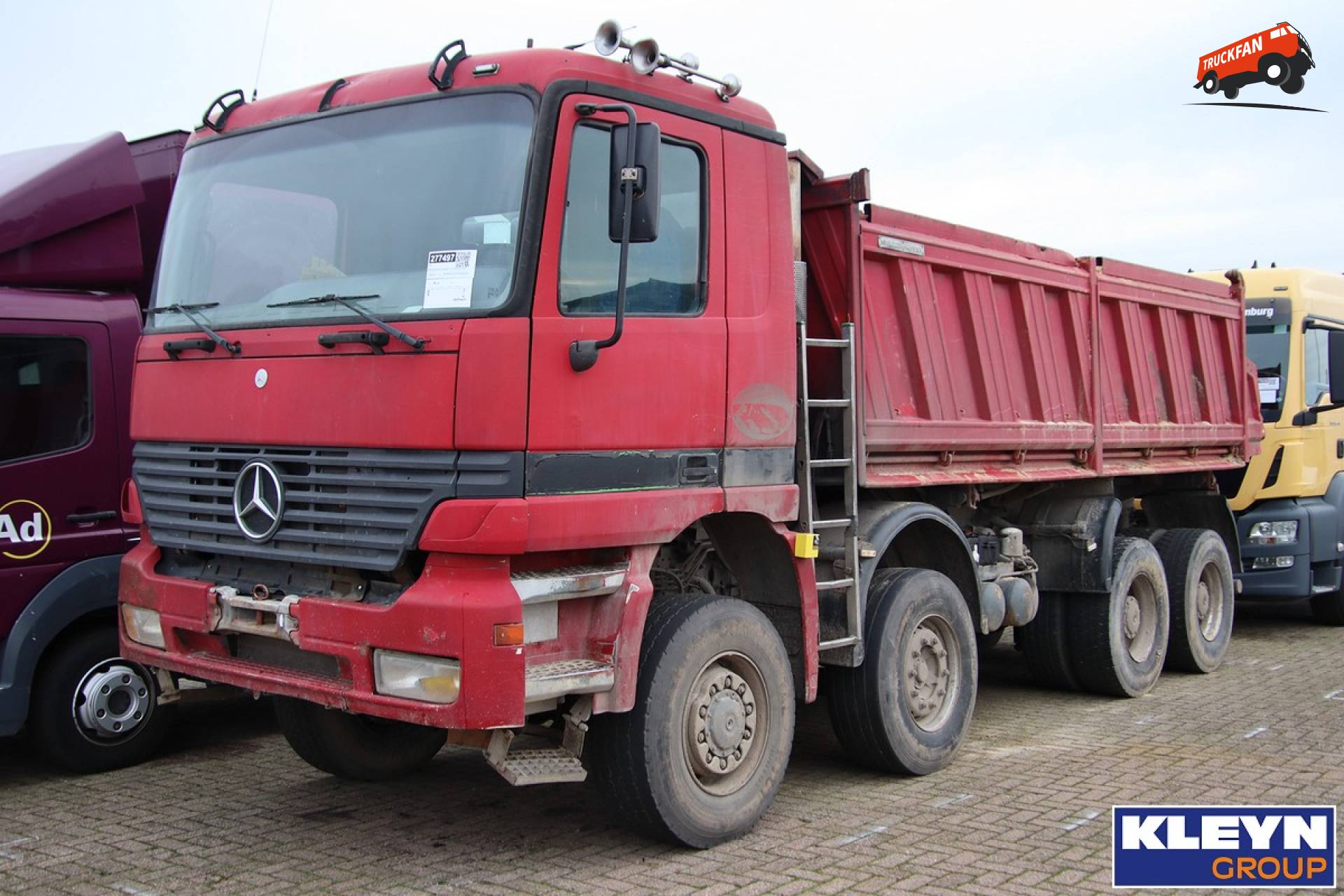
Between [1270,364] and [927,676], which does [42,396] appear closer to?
[927,676]

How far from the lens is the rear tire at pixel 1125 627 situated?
8.20m

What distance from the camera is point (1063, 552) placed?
26.7 feet

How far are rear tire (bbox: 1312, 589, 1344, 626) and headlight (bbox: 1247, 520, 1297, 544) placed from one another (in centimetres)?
112

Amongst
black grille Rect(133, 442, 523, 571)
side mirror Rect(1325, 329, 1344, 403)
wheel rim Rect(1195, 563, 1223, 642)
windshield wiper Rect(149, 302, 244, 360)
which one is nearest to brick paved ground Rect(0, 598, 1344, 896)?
black grille Rect(133, 442, 523, 571)

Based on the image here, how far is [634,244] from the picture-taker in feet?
16.3

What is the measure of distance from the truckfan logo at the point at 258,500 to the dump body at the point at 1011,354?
2.66 m

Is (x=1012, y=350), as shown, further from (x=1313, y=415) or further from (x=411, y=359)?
(x=1313, y=415)

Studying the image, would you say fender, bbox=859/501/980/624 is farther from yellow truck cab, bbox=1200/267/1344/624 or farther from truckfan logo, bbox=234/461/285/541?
yellow truck cab, bbox=1200/267/1344/624

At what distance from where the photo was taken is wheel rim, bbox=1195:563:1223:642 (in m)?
9.56

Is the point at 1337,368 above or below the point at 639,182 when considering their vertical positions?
below

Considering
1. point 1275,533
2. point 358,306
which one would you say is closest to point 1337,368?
point 1275,533

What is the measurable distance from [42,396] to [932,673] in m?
4.65

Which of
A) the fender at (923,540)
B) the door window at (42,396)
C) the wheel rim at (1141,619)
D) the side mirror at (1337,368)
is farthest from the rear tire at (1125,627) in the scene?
the door window at (42,396)

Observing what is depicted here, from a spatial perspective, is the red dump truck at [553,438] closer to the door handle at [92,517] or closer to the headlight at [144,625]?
the headlight at [144,625]
